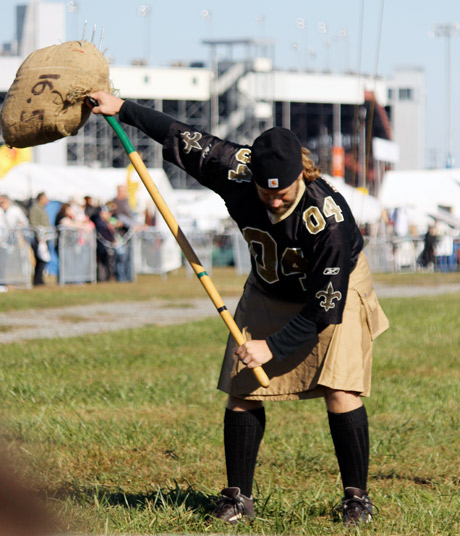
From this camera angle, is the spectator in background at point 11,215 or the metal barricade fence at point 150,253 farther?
the metal barricade fence at point 150,253

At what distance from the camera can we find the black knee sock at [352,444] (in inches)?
159

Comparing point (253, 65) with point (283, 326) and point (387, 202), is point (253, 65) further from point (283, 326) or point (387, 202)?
point (283, 326)

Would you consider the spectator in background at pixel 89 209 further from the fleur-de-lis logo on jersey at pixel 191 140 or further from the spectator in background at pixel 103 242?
the fleur-de-lis logo on jersey at pixel 191 140

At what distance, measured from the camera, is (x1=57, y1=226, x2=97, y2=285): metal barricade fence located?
20.0m

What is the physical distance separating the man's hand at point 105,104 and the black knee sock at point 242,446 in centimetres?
135

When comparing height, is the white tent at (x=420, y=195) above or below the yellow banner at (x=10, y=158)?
below

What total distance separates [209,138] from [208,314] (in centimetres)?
1066

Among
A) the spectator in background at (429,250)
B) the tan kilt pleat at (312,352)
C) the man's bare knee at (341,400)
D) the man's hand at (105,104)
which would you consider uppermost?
the man's hand at (105,104)

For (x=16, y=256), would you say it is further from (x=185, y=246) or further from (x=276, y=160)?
(x=276, y=160)

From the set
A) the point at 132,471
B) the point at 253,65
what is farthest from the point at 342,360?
the point at 253,65

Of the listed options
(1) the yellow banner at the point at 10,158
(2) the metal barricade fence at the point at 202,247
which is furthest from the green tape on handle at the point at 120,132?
(1) the yellow banner at the point at 10,158

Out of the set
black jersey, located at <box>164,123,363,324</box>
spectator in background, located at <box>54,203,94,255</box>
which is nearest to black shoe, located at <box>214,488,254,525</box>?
black jersey, located at <box>164,123,363,324</box>

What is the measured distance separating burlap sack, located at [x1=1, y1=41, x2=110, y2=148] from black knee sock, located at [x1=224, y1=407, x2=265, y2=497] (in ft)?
4.57

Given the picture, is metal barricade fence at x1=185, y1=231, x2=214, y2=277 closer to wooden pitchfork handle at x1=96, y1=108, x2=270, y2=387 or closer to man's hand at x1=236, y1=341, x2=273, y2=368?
wooden pitchfork handle at x1=96, y1=108, x2=270, y2=387
